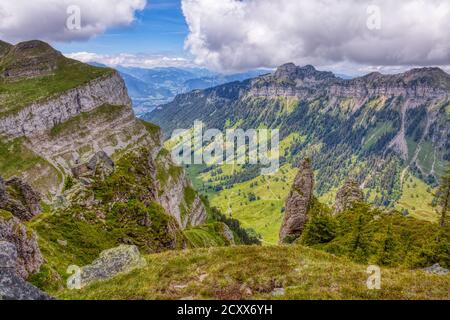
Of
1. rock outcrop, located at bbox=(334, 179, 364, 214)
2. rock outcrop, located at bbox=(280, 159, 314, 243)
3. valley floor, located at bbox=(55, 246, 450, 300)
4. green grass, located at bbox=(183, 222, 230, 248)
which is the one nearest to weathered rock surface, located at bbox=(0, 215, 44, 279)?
valley floor, located at bbox=(55, 246, 450, 300)

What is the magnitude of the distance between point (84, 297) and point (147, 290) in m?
5.10

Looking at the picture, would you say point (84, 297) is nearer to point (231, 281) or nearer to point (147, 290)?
point (147, 290)

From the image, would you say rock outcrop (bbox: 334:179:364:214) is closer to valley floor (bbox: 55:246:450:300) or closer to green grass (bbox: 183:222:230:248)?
green grass (bbox: 183:222:230:248)

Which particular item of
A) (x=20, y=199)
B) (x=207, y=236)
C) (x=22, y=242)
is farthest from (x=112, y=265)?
(x=207, y=236)

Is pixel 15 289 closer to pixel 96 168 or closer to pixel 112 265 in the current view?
pixel 112 265

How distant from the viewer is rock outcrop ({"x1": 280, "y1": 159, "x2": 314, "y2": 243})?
105 m

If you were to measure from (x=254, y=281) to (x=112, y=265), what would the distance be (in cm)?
1428

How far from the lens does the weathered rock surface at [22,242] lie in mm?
36594

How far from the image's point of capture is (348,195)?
117 meters

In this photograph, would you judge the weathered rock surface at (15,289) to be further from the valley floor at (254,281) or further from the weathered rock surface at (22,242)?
the weathered rock surface at (22,242)

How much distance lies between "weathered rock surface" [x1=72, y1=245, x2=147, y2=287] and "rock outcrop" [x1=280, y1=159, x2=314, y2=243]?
7435 centimetres

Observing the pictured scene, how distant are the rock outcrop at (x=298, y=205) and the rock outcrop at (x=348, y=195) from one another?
1356 cm

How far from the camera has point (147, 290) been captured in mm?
26672
